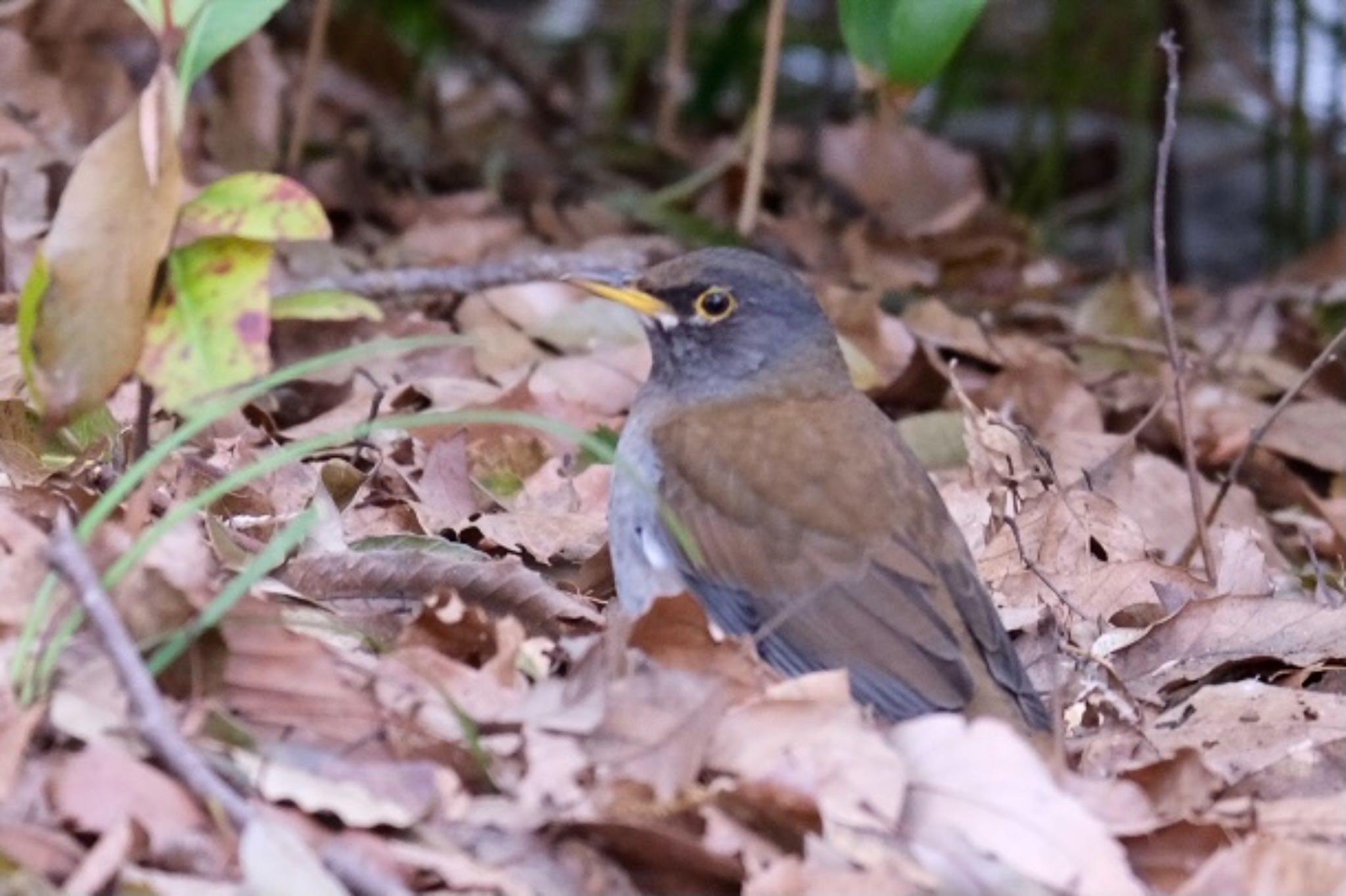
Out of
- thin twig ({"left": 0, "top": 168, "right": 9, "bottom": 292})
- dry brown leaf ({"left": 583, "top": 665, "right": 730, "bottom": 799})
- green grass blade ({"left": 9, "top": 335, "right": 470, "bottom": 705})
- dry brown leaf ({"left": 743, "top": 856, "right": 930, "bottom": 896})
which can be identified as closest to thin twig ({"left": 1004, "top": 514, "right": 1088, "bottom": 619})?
dry brown leaf ({"left": 583, "top": 665, "right": 730, "bottom": 799})

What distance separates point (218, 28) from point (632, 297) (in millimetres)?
1457

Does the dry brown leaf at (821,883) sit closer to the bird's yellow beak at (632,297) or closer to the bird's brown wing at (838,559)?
the bird's brown wing at (838,559)

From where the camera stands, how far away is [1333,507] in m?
5.96

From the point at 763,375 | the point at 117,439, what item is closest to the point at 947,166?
the point at 763,375

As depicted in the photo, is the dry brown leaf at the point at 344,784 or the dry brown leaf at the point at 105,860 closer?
the dry brown leaf at the point at 105,860

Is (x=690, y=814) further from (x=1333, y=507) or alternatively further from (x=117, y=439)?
(x=1333, y=507)

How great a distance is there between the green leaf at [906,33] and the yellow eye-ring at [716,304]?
2.64 feet

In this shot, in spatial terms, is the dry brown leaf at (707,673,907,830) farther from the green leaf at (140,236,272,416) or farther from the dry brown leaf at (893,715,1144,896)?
the green leaf at (140,236,272,416)

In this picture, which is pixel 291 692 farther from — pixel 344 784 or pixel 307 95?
pixel 307 95

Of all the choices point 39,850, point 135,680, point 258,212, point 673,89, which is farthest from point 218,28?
point 673,89

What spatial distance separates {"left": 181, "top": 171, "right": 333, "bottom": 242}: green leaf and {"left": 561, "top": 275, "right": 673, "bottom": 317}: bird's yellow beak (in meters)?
1.34

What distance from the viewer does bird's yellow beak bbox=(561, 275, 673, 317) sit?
484cm

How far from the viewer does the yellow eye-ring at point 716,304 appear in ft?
16.1

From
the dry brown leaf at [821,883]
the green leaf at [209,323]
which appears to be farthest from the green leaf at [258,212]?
the dry brown leaf at [821,883]
